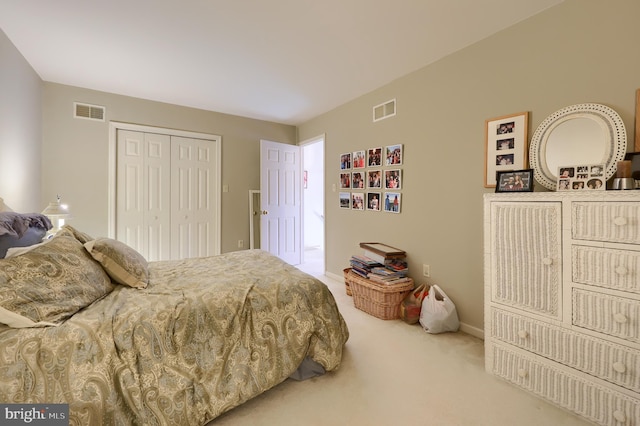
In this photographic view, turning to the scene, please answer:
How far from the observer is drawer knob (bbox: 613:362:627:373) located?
131 centimetres

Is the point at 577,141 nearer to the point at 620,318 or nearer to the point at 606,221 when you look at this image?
the point at 606,221

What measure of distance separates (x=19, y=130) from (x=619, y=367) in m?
4.64

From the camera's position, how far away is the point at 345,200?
12.3ft

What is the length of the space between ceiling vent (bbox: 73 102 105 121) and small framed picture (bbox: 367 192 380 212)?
347 cm

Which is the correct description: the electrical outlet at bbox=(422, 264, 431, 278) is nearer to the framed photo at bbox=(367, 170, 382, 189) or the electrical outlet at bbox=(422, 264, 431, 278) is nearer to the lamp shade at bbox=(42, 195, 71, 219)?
the framed photo at bbox=(367, 170, 382, 189)

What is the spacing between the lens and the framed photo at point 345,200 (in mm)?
3686

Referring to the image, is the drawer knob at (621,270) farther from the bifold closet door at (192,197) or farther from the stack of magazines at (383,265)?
the bifold closet door at (192,197)

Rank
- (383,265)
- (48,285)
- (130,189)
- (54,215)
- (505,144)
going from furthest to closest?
(130,189), (383,265), (54,215), (505,144), (48,285)

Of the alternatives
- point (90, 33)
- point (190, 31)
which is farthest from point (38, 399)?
point (90, 33)

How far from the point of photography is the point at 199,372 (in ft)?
4.51

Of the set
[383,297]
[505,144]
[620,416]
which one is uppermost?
[505,144]

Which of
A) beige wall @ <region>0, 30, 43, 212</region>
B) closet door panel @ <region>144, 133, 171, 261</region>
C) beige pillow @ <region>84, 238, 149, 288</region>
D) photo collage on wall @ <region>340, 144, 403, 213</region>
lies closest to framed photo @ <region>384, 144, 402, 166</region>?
photo collage on wall @ <region>340, 144, 403, 213</region>

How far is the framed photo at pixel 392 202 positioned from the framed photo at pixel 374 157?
39 cm

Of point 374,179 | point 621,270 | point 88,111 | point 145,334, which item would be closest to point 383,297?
point 374,179
